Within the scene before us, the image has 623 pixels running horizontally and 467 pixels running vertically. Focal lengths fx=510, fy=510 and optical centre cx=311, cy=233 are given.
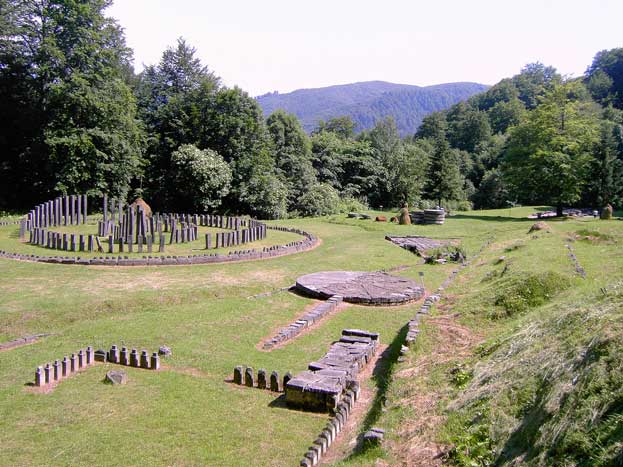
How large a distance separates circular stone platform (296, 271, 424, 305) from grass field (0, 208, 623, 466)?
0.50 metres

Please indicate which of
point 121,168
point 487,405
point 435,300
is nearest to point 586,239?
point 435,300

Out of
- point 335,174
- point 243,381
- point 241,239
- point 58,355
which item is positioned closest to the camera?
point 243,381

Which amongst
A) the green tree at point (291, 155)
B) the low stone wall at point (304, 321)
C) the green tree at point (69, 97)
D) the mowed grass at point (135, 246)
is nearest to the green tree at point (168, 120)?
the green tree at point (69, 97)

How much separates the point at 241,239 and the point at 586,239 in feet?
54.9

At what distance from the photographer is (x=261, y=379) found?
10320 millimetres

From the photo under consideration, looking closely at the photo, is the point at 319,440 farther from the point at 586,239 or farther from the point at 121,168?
the point at 121,168

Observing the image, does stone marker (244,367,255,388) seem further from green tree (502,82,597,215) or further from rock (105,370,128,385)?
green tree (502,82,597,215)

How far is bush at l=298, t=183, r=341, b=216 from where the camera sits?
153ft

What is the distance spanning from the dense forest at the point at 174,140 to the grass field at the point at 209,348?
1862 cm

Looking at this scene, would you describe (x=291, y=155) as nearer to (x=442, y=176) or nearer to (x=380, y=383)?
(x=442, y=176)

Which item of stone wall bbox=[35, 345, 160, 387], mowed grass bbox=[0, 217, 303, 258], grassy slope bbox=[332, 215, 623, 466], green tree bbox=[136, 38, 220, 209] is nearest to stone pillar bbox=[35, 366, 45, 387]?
stone wall bbox=[35, 345, 160, 387]

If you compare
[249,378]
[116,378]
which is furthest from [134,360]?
[249,378]

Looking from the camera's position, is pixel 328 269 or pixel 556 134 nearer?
pixel 328 269

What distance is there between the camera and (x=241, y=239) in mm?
27234
